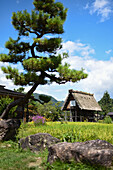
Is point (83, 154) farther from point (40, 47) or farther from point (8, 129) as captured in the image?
point (40, 47)

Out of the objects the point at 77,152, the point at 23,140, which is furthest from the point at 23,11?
the point at 77,152

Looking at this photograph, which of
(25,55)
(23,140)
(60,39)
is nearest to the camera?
(23,140)

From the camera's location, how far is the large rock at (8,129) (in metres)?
8.02

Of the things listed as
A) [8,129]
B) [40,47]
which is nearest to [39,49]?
[40,47]

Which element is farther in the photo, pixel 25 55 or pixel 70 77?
pixel 25 55

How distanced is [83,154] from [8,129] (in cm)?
500

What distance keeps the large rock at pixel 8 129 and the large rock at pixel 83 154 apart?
13.7 ft

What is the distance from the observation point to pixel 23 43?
38.6ft

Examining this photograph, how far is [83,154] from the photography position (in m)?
4.12

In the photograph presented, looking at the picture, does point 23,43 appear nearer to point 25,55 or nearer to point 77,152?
point 25,55

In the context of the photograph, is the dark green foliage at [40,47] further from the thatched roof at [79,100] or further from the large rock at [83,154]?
the thatched roof at [79,100]

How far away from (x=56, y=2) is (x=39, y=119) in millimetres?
8237

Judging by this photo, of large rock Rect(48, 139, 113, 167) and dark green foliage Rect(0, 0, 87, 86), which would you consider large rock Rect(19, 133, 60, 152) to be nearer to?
large rock Rect(48, 139, 113, 167)

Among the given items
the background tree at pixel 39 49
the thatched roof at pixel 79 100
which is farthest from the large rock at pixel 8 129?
the thatched roof at pixel 79 100
